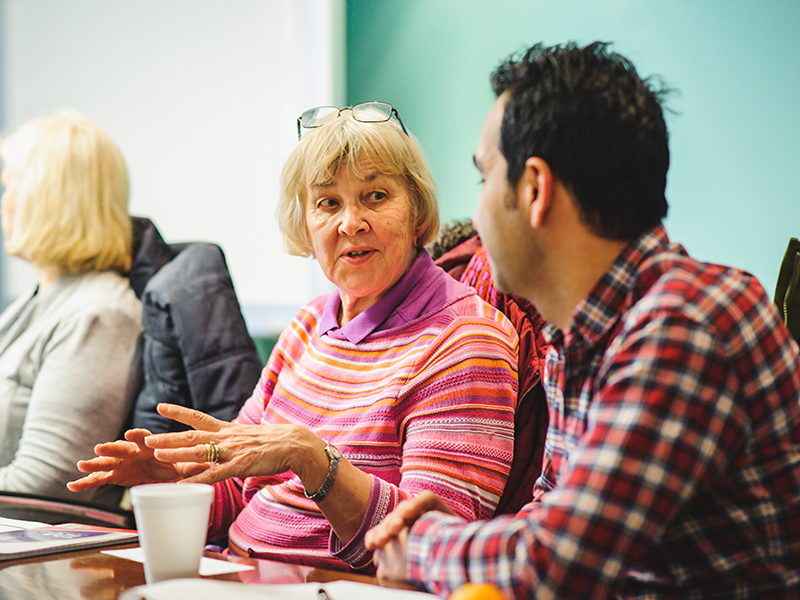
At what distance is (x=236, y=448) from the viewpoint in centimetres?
102

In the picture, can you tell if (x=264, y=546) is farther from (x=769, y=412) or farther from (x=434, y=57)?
(x=434, y=57)

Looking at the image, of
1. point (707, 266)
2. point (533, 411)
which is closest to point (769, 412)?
point (707, 266)

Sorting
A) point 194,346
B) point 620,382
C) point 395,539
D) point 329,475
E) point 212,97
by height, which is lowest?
point 194,346

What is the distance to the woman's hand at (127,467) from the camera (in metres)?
1.16

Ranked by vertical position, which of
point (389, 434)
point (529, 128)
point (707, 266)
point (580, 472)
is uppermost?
point (529, 128)

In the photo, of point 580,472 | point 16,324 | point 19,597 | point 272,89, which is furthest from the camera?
point 272,89

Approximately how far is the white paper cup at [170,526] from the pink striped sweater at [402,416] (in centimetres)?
35

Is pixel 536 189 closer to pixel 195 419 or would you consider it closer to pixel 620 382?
pixel 620 382

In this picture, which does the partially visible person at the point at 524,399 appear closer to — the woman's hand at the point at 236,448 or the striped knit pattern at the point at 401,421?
the striped knit pattern at the point at 401,421

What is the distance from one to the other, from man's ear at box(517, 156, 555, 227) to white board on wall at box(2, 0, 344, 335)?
197cm

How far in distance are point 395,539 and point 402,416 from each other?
478 mm

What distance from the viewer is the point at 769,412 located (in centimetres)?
67

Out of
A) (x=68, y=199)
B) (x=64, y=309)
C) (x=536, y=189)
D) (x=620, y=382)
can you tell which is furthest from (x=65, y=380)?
(x=620, y=382)

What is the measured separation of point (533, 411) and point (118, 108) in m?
2.42
